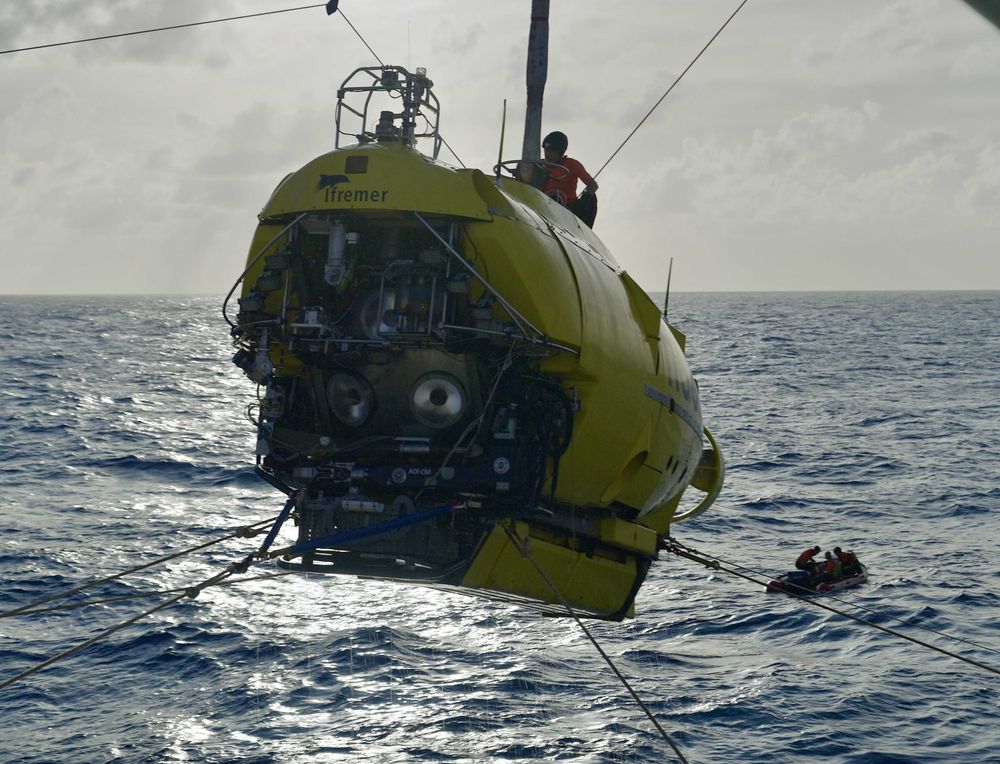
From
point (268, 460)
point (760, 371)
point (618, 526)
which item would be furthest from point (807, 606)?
point (760, 371)

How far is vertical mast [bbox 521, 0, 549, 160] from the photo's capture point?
60.0 feet

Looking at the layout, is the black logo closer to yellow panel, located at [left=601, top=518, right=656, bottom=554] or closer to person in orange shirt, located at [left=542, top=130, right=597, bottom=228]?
person in orange shirt, located at [left=542, top=130, right=597, bottom=228]

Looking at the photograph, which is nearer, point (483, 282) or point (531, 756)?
point (483, 282)

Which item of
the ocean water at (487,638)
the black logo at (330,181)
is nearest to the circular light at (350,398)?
the black logo at (330,181)

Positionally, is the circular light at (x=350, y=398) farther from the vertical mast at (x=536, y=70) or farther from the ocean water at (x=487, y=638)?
the vertical mast at (x=536, y=70)

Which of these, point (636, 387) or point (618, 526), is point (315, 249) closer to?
point (636, 387)

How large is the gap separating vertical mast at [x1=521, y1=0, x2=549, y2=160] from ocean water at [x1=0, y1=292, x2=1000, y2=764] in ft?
25.7

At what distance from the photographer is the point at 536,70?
60.6 feet

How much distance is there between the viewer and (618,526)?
50.1 ft

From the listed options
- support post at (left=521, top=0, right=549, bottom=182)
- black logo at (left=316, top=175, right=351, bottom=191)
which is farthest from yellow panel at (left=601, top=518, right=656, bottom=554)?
support post at (left=521, top=0, right=549, bottom=182)

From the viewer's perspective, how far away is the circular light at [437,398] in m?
12.3

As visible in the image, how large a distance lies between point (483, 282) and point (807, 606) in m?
22.4

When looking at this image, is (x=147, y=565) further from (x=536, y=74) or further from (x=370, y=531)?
(x=536, y=74)

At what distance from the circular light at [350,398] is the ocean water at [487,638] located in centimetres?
283
